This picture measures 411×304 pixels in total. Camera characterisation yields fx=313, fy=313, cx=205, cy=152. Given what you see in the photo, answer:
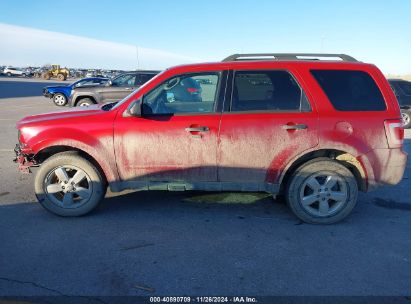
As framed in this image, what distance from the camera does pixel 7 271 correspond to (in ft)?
9.26

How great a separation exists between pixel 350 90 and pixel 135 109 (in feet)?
8.28

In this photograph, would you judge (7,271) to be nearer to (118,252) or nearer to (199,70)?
(118,252)

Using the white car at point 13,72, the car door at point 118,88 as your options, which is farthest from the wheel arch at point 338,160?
the white car at point 13,72

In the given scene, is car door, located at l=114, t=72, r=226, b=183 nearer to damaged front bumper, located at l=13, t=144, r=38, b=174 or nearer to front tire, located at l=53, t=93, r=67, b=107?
damaged front bumper, located at l=13, t=144, r=38, b=174

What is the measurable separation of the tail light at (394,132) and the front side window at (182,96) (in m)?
2.02

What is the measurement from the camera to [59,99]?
16953mm

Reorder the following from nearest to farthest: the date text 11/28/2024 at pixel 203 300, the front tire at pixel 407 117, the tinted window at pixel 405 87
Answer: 1. the date text 11/28/2024 at pixel 203 300
2. the tinted window at pixel 405 87
3. the front tire at pixel 407 117

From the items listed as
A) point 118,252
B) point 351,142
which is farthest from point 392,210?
point 118,252

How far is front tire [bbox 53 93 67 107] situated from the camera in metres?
16.9

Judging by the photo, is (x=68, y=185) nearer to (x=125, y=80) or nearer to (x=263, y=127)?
(x=263, y=127)

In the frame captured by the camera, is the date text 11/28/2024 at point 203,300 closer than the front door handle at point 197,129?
Yes

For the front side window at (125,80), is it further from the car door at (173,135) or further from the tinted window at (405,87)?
the tinted window at (405,87)

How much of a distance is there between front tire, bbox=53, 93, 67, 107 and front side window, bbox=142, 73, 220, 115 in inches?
596

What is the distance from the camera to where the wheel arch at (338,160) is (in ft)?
12.3
